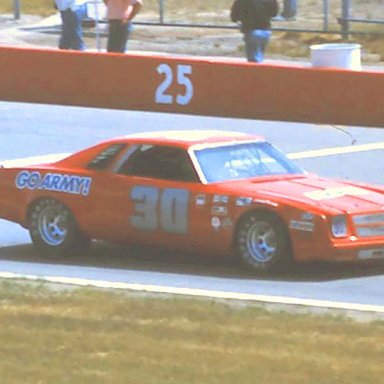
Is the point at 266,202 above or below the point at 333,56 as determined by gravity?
above

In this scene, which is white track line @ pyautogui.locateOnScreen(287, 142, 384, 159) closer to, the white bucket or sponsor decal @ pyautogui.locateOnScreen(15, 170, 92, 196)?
the white bucket

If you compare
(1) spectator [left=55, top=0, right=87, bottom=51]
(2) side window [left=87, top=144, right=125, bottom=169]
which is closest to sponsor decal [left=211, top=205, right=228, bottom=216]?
(2) side window [left=87, top=144, right=125, bottom=169]

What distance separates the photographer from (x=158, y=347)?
30.5 feet

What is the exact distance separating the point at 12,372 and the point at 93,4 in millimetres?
23655

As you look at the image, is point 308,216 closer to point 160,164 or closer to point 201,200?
point 201,200

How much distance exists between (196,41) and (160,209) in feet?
64.7

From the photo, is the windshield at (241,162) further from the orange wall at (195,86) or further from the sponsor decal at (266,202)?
the orange wall at (195,86)

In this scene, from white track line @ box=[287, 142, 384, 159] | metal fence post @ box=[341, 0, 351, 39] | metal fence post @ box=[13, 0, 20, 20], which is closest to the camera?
white track line @ box=[287, 142, 384, 159]

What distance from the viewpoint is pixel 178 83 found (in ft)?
73.0

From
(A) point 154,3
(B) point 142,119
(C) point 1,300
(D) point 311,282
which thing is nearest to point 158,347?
(C) point 1,300

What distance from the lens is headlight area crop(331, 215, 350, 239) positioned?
1224 cm

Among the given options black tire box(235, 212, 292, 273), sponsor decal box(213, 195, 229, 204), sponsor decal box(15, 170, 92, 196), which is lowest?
black tire box(235, 212, 292, 273)

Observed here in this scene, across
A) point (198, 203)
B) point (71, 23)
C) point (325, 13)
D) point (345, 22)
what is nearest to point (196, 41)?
point (325, 13)

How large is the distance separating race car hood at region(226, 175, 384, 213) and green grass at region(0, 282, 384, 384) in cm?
164
